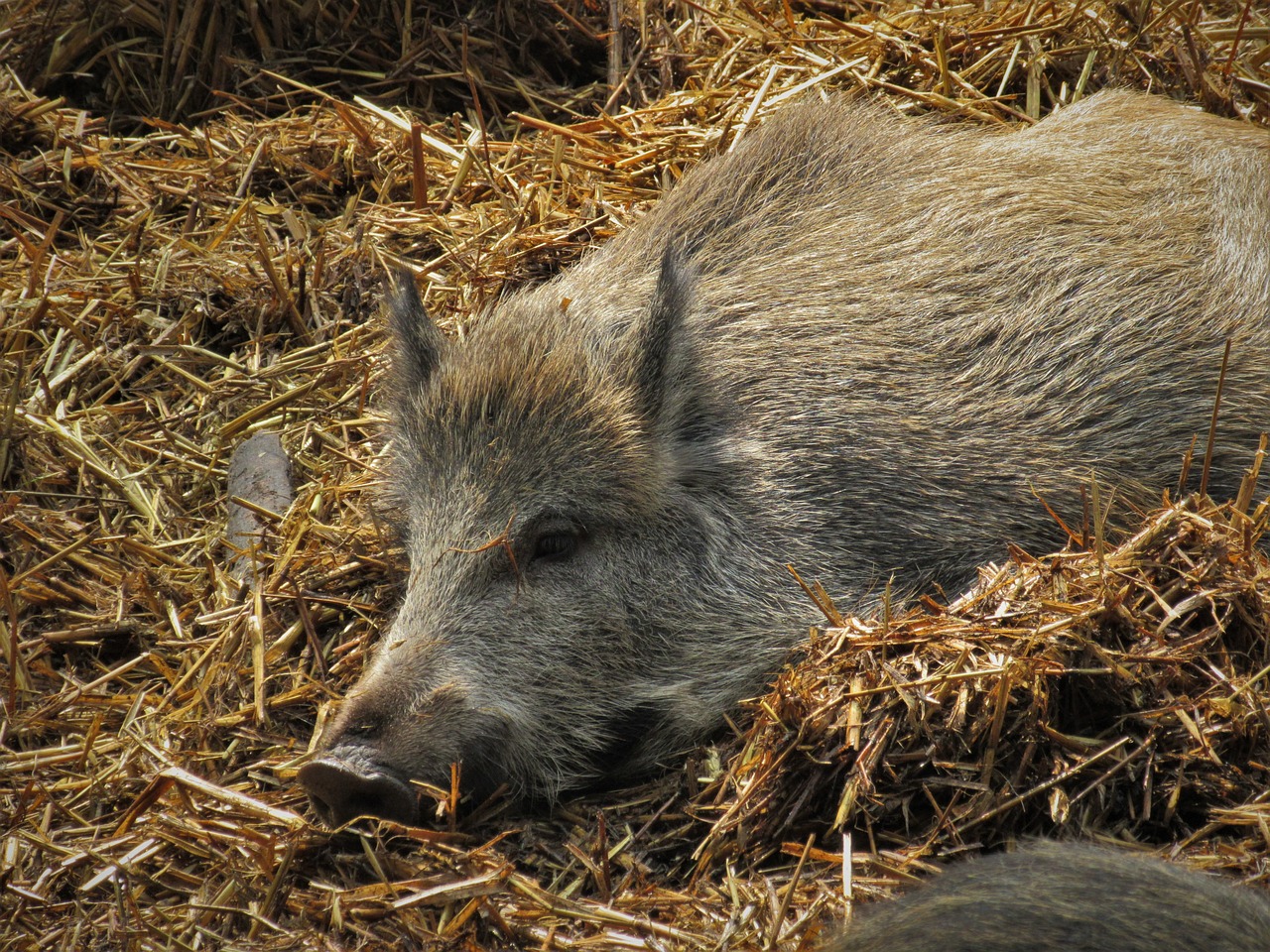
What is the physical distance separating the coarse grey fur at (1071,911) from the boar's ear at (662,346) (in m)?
1.81

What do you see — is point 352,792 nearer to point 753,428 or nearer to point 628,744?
point 628,744

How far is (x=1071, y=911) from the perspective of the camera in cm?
222

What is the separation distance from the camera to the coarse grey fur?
215cm

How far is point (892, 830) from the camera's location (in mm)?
3086

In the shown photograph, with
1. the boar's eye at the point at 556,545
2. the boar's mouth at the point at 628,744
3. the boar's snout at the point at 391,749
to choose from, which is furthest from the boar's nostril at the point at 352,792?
the boar's eye at the point at 556,545

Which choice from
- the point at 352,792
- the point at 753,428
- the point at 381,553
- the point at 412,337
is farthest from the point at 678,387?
the point at 352,792

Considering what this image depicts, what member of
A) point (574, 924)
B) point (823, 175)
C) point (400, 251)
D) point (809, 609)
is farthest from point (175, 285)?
point (574, 924)

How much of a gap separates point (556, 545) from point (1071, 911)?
1.92 metres

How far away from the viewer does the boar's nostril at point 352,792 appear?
323 cm

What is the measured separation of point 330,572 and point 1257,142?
391 centimetres

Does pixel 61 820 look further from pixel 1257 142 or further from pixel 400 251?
pixel 1257 142

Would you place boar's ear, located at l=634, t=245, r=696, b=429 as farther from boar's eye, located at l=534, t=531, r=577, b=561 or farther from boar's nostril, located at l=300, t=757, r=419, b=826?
boar's nostril, located at l=300, t=757, r=419, b=826

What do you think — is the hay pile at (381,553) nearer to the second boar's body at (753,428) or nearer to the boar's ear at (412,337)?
the second boar's body at (753,428)

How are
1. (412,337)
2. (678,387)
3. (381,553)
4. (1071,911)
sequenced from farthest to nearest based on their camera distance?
1. (381,553)
2. (412,337)
3. (678,387)
4. (1071,911)
